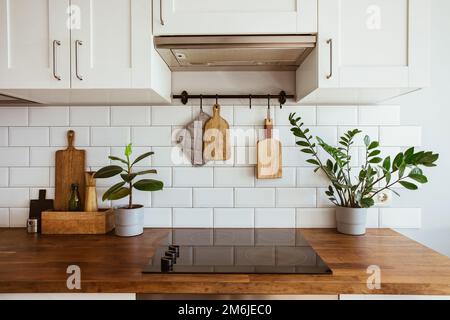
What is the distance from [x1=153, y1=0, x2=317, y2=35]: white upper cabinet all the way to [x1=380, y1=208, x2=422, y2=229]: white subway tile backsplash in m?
0.97

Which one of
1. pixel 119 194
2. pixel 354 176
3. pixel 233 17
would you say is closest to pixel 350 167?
pixel 354 176

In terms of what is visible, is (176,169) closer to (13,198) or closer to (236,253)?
(236,253)

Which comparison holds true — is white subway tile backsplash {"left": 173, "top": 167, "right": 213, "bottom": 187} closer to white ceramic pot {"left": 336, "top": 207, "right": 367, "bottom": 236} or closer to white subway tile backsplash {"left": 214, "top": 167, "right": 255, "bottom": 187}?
white subway tile backsplash {"left": 214, "top": 167, "right": 255, "bottom": 187}

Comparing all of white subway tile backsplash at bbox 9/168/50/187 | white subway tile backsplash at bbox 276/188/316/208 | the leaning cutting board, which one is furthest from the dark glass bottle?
white subway tile backsplash at bbox 276/188/316/208

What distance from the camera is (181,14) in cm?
113

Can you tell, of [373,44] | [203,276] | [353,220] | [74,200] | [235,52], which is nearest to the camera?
[203,276]

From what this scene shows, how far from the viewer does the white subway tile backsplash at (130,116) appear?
1.51 metres

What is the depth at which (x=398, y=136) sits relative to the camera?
1494mm

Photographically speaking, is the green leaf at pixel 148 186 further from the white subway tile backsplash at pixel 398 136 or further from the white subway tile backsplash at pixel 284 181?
the white subway tile backsplash at pixel 398 136

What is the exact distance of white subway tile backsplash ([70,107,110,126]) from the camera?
1.51 m

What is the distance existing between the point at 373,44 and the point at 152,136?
1.05 meters

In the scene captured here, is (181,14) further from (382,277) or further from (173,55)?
(382,277)

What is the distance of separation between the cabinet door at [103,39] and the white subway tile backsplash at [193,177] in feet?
1.75

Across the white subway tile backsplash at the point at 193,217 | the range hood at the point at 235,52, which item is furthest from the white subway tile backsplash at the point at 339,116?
the white subway tile backsplash at the point at 193,217
